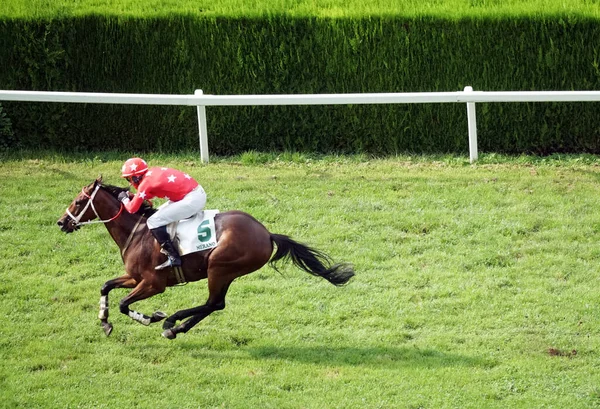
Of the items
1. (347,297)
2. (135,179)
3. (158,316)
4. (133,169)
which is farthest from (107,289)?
(347,297)

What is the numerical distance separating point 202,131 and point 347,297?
4.02 meters

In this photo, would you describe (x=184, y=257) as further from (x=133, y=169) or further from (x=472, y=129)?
(x=472, y=129)

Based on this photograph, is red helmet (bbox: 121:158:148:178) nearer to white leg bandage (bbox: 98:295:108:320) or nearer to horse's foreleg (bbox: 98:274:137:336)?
horse's foreleg (bbox: 98:274:137:336)

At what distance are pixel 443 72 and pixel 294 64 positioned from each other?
6.65ft

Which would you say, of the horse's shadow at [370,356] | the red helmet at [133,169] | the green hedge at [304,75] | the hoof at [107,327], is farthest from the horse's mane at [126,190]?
the green hedge at [304,75]

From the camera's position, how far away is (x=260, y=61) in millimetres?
14078

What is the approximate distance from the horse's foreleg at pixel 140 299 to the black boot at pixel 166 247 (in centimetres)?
24

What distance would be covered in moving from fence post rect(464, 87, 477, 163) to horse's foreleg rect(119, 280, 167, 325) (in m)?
5.44

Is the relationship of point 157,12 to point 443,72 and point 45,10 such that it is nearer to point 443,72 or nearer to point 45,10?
point 45,10

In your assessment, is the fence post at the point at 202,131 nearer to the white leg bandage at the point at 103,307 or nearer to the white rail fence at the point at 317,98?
the white rail fence at the point at 317,98

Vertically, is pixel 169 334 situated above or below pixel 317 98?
below

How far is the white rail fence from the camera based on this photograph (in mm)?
13023

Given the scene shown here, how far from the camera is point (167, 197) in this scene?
9219mm

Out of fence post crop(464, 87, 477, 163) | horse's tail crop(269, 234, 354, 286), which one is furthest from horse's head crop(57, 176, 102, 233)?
fence post crop(464, 87, 477, 163)
